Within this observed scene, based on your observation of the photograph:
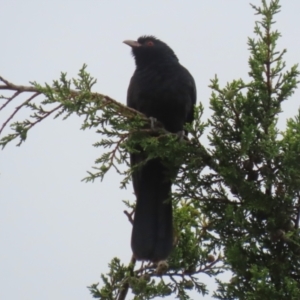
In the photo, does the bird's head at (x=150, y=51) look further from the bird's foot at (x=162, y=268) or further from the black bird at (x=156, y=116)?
the bird's foot at (x=162, y=268)

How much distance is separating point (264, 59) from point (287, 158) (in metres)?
0.52

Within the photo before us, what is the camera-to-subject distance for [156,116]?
15.8 ft

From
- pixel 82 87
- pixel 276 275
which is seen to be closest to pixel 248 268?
pixel 276 275

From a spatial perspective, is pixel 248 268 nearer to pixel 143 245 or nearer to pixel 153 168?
pixel 143 245

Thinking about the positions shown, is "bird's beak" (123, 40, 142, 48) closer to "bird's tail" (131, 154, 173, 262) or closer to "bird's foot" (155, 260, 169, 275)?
"bird's tail" (131, 154, 173, 262)

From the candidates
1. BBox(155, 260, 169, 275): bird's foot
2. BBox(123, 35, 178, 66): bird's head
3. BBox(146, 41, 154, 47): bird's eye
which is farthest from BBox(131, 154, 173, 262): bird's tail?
BBox(146, 41, 154, 47): bird's eye

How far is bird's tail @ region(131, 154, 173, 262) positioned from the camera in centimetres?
410

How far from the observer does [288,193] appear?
3127 mm

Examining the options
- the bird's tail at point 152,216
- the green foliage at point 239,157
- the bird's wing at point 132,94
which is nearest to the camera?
the green foliage at point 239,157

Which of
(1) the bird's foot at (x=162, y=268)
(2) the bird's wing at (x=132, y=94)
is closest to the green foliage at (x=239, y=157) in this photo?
(1) the bird's foot at (x=162, y=268)

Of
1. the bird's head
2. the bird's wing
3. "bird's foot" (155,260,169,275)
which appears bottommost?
"bird's foot" (155,260,169,275)

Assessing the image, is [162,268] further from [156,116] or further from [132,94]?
[132,94]

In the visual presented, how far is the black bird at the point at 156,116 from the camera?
4199mm

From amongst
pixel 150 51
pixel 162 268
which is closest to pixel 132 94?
pixel 150 51
